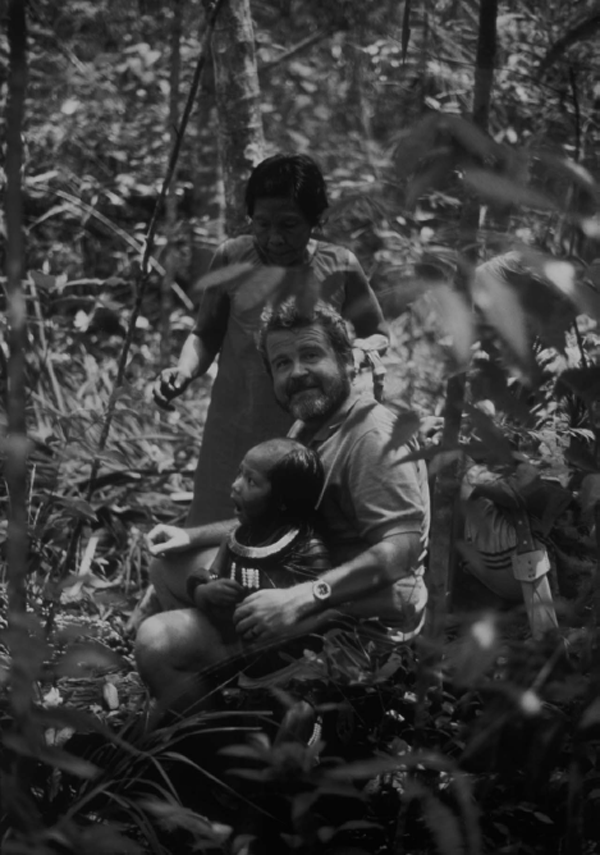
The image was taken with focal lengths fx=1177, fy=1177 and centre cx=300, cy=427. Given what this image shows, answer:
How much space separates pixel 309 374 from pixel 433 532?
92 centimetres

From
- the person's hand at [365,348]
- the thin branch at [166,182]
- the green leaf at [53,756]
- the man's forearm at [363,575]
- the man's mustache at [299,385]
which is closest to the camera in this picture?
the green leaf at [53,756]

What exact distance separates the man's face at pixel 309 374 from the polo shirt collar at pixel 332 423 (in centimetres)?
1

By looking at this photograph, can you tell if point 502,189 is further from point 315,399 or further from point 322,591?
point 315,399

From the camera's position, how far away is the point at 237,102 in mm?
4871

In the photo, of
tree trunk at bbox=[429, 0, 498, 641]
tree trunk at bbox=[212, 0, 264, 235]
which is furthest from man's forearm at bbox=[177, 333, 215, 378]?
tree trunk at bbox=[429, 0, 498, 641]

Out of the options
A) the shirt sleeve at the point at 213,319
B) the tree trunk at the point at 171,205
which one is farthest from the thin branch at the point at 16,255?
the tree trunk at the point at 171,205

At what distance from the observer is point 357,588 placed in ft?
8.39

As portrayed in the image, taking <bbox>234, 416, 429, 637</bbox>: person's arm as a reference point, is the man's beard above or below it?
above

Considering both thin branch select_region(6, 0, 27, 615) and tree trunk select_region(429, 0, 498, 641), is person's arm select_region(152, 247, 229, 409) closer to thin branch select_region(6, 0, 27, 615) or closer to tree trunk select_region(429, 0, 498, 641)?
tree trunk select_region(429, 0, 498, 641)

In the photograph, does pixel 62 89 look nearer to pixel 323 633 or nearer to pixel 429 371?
pixel 429 371

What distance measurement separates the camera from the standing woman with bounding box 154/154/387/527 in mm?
3533

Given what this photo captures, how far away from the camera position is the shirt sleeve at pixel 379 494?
2705 mm

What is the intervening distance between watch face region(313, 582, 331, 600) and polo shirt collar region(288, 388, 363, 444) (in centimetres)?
43

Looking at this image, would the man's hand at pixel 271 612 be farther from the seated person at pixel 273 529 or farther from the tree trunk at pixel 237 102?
the tree trunk at pixel 237 102
